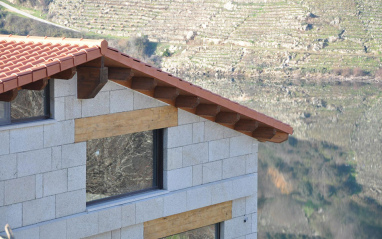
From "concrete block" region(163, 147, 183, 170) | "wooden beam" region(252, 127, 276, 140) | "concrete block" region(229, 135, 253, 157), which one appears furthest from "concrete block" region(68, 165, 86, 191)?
"wooden beam" region(252, 127, 276, 140)

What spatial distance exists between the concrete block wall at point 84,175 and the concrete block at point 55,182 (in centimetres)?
1

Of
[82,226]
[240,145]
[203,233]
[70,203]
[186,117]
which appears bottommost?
[203,233]

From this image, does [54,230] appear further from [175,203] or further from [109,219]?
[175,203]

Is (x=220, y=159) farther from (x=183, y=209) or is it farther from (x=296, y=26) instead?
(x=296, y=26)

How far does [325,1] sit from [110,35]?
924 inches

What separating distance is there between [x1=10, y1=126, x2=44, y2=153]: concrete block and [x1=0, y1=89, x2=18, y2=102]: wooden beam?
0.37 m

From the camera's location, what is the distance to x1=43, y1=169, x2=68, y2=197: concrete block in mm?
6582

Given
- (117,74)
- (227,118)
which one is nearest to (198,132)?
(227,118)

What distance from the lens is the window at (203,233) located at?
26.7ft

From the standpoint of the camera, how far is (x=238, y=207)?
28.8 ft

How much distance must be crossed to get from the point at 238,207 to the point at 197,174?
3.21 feet

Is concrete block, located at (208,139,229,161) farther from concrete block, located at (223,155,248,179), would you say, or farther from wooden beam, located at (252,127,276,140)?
wooden beam, located at (252,127,276,140)

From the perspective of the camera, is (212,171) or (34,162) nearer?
(34,162)

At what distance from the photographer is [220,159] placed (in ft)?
27.7
